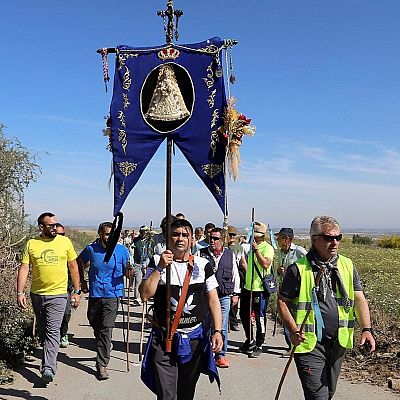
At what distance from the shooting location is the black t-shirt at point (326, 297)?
454 centimetres

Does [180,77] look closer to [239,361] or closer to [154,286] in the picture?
[154,286]

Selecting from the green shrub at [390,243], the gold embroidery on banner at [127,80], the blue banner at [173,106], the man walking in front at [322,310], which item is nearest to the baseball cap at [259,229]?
the blue banner at [173,106]

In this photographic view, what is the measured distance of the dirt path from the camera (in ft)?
21.8

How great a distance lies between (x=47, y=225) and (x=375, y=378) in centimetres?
447

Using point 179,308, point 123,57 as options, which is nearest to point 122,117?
point 123,57

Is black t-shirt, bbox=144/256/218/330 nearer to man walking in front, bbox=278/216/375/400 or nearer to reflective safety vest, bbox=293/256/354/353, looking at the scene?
man walking in front, bbox=278/216/375/400

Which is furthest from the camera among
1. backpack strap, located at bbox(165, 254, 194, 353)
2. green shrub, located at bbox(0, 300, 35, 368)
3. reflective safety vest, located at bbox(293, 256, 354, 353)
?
green shrub, located at bbox(0, 300, 35, 368)

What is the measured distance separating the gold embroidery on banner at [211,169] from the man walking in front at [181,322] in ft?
3.78

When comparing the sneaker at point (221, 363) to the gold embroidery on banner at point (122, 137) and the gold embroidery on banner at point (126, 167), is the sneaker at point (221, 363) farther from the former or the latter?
the gold embroidery on banner at point (122, 137)

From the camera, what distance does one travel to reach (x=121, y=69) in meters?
6.18

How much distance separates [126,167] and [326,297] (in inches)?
104

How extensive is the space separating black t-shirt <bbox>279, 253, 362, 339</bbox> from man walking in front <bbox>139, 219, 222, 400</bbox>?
720 millimetres

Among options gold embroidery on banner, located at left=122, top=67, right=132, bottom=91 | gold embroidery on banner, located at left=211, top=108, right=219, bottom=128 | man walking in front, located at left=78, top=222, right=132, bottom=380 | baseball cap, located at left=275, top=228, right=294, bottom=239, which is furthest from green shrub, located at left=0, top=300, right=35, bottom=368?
gold embroidery on banner, located at left=211, top=108, right=219, bottom=128

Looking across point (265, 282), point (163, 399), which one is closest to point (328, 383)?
point (163, 399)
